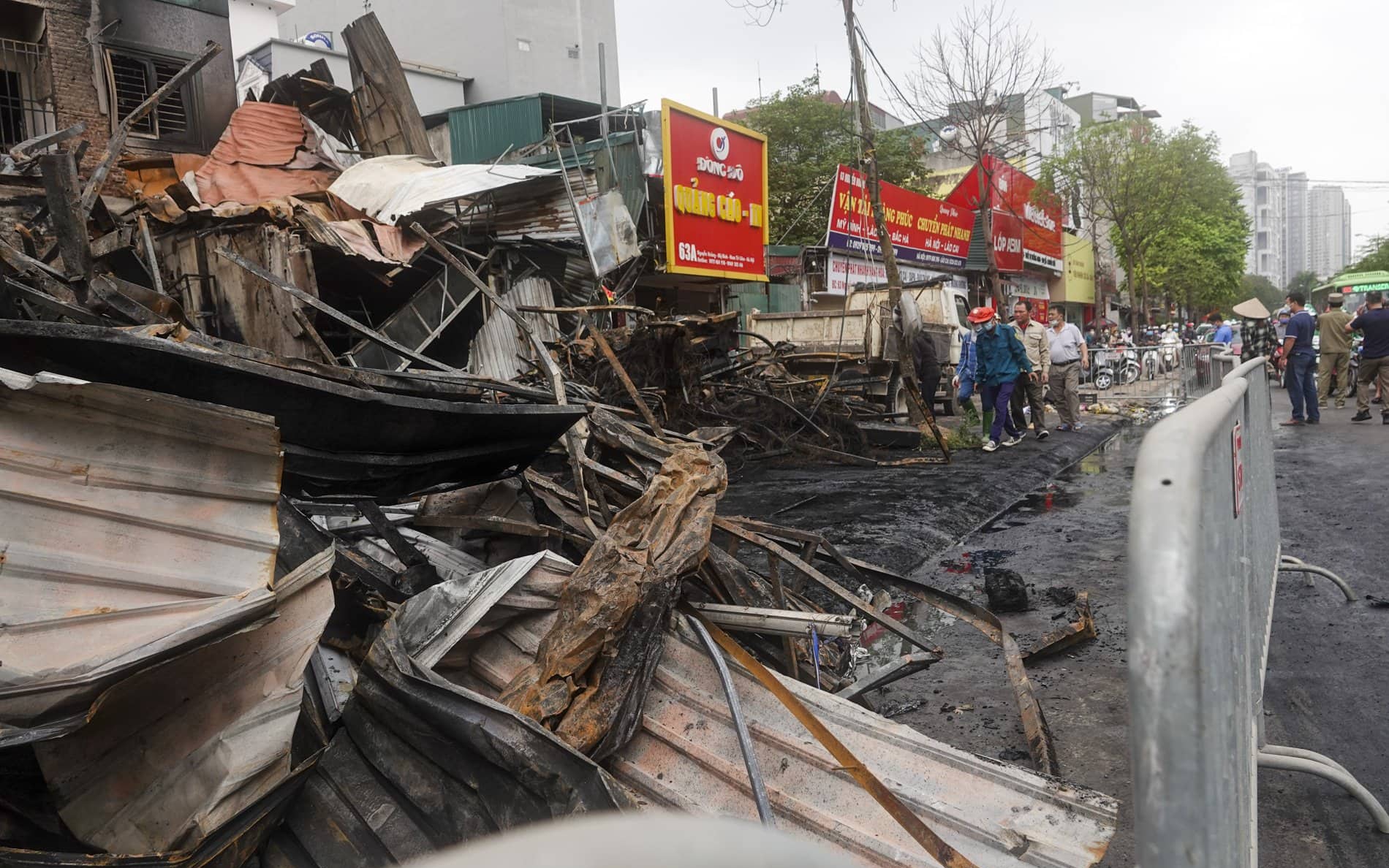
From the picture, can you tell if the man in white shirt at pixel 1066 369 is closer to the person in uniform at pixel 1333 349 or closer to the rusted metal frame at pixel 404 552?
the person in uniform at pixel 1333 349

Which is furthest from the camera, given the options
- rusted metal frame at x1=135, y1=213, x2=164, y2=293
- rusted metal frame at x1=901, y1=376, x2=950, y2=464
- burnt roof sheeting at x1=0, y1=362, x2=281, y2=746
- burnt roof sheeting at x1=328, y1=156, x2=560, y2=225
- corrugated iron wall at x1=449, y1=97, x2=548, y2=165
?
corrugated iron wall at x1=449, y1=97, x2=548, y2=165

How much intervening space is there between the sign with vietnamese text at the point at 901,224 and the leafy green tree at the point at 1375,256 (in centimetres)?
5721

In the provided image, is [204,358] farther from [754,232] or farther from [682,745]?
[754,232]

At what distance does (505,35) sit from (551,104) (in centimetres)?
1053

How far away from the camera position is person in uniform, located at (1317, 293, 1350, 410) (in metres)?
13.4

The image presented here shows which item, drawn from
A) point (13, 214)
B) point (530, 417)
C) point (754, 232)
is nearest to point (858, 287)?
point (754, 232)

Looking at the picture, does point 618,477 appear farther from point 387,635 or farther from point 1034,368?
point 1034,368

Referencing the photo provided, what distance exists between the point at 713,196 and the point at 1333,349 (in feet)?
35.5

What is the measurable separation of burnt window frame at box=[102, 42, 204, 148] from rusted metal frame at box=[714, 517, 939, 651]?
15.3 meters

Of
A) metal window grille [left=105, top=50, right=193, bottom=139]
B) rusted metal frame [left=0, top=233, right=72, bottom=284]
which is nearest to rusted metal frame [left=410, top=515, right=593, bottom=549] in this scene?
rusted metal frame [left=0, top=233, right=72, bottom=284]

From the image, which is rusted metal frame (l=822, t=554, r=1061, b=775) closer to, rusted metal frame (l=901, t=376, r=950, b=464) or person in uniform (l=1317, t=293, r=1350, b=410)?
rusted metal frame (l=901, t=376, r=950, b=464)

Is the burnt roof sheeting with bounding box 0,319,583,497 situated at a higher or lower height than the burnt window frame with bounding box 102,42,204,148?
lower

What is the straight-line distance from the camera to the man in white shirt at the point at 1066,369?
12.8m

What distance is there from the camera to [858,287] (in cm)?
1697
